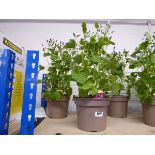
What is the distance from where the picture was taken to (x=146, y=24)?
180 centimetres

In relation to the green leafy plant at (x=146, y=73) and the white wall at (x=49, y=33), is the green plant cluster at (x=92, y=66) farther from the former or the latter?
the white wall at (x=49, y=33)

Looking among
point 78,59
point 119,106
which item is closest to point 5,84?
point 78,59

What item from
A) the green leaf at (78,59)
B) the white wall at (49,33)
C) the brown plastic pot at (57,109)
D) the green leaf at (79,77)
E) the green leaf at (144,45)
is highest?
the white wall at (49,33)

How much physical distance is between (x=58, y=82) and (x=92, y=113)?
532mm

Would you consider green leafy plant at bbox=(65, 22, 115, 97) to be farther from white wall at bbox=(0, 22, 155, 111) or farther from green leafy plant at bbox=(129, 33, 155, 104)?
white wall at bbox=(0, 22, 155, 111)

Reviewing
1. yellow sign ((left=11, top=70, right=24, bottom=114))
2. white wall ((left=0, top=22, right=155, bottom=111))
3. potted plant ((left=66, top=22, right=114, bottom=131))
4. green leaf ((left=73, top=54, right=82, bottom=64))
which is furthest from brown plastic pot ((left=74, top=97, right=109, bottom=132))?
white wall ((left=0, top=22, right=155, bottom=111))

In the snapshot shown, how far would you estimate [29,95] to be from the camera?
2.51ft

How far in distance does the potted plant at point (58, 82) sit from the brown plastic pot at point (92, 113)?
387mm

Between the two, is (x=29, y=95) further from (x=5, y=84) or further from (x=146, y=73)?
(x=146, y=73)

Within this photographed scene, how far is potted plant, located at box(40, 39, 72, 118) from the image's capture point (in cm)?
137

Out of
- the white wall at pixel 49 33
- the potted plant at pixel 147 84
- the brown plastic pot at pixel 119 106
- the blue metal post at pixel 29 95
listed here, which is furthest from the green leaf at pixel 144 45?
the blue metal post at pixel 29 95

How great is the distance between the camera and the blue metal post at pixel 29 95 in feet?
2.51

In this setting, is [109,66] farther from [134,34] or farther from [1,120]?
[134,34]
